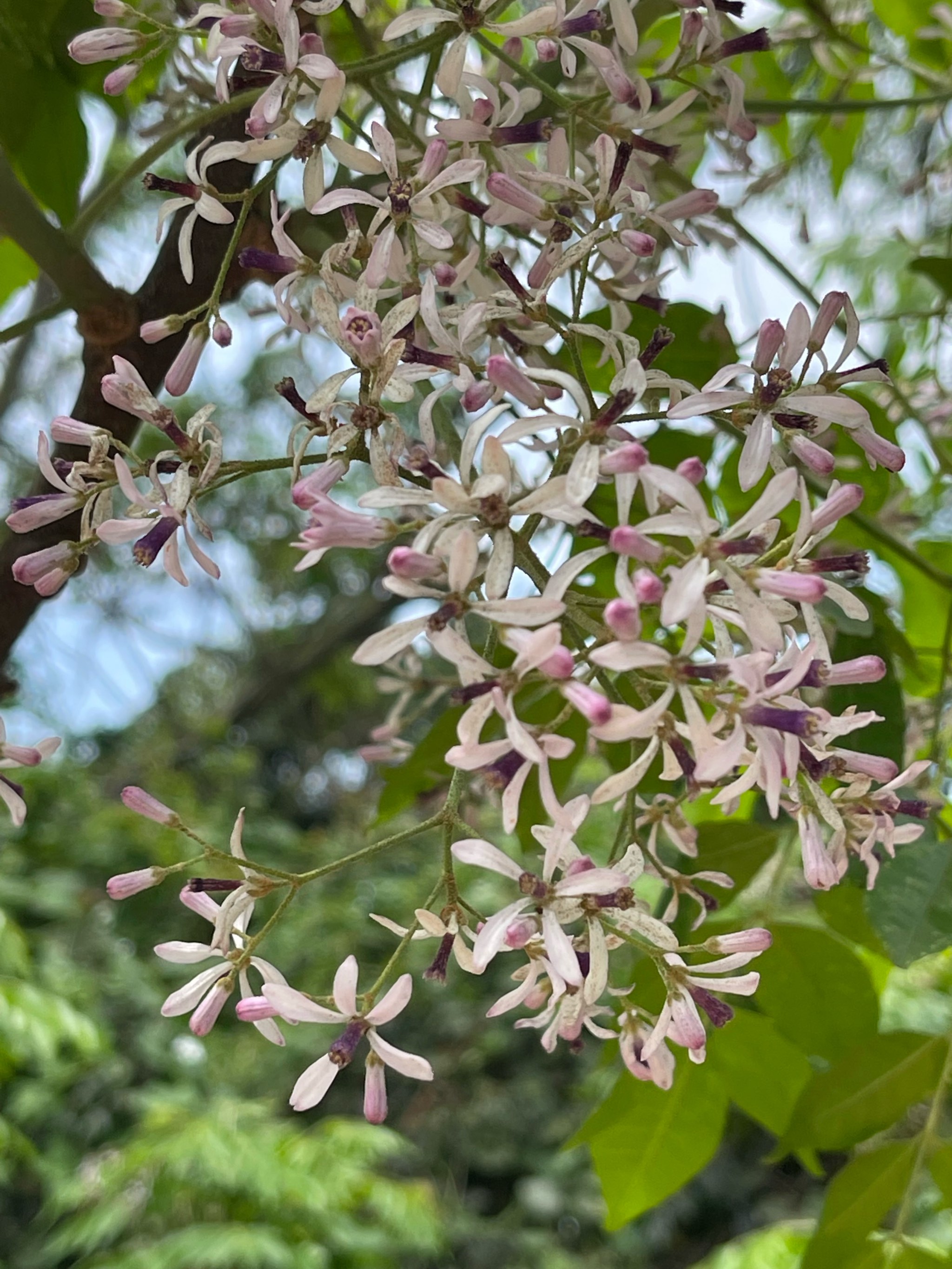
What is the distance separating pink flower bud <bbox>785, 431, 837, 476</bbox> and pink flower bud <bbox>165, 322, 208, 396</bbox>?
0.19 metres

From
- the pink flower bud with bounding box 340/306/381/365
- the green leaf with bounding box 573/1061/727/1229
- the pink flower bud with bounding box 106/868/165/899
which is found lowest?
the green leaf with bounding box 573/1061/727/1229

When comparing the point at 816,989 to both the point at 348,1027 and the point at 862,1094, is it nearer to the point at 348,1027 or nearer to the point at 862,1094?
the point at 862,1094

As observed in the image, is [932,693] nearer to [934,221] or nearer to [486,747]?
[486,747]

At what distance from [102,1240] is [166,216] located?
1.90 meters

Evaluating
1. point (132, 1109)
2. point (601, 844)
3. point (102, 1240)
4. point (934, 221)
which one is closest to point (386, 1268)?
point (102, 1240)

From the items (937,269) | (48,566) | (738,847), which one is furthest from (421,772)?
(937,269)

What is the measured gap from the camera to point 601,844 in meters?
2.53

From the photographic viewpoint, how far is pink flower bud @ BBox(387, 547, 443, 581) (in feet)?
0.88

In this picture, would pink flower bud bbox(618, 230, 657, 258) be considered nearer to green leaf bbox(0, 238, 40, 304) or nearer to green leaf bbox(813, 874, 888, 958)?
green leaf bbox(813, 874, 888, 958)

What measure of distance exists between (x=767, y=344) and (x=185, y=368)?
187 mm

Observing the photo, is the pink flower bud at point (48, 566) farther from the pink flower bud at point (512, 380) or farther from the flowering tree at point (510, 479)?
the pink flower bud at point (512, 380)

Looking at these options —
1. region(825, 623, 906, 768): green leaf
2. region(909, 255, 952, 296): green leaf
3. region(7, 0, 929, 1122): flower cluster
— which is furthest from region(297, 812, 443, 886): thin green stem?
region(909, 255, 952, 296): green leaf

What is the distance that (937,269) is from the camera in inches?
25.2

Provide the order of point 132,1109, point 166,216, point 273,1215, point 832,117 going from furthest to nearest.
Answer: point 132,1109
point 273,1215
point 832,117
point 166,216
